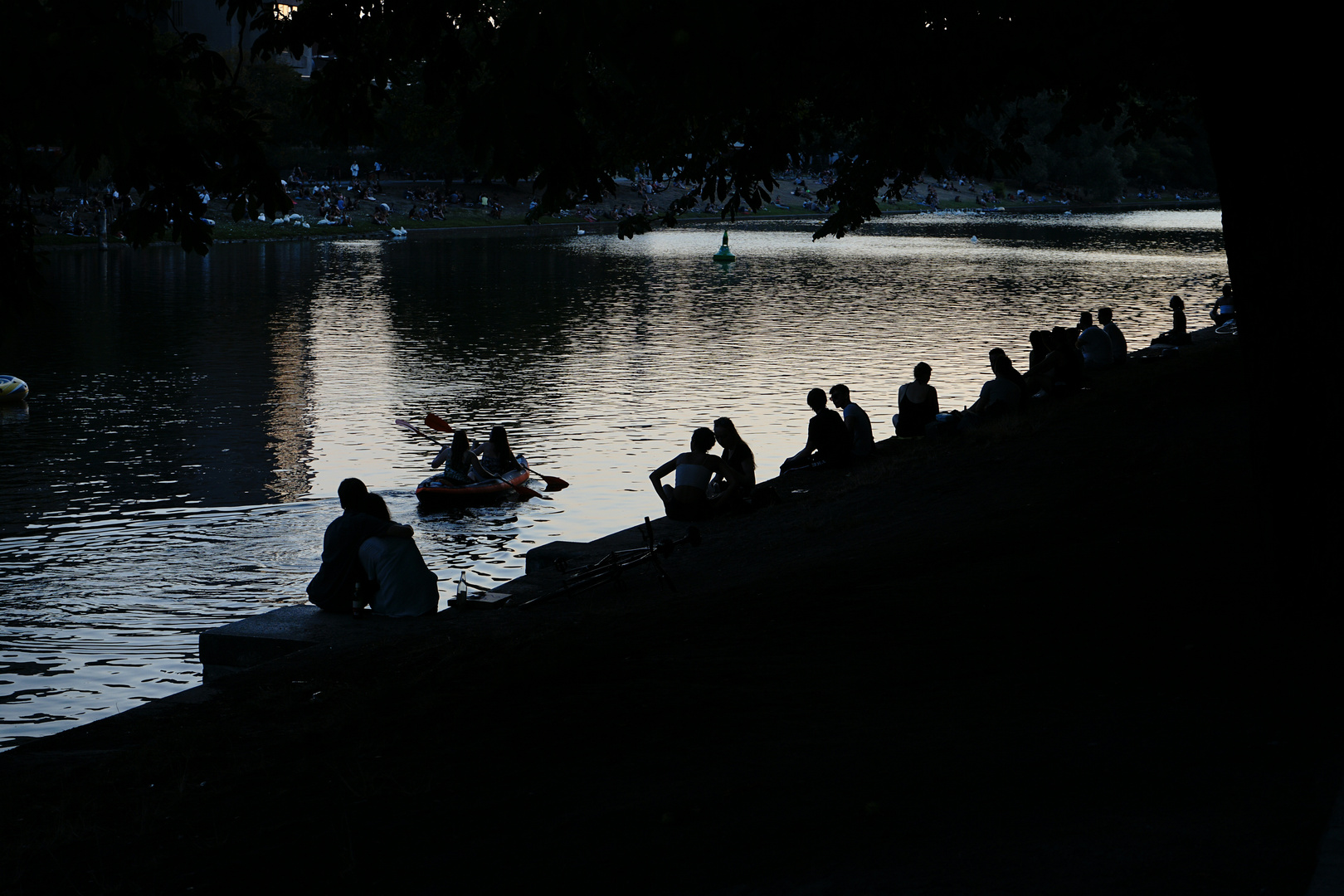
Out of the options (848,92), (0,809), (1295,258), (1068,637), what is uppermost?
(848,92)

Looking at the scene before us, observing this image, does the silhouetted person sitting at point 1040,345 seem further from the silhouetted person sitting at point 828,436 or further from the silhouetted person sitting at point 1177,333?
the silhouetted person sitting at point 1177,333

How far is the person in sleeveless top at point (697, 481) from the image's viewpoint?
15031mm

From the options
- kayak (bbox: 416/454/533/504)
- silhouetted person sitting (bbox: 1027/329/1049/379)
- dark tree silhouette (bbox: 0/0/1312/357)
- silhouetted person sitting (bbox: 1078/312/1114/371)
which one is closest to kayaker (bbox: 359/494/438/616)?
dark tree silhouette (bbox: 0/0/1312/357)

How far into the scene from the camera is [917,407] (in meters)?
19.1

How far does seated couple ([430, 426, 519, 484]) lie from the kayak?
75mm

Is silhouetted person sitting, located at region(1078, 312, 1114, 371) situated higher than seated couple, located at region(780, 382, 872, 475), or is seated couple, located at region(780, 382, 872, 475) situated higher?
silhouetted person sitting, located at region(1078, 312, 1114, 371)

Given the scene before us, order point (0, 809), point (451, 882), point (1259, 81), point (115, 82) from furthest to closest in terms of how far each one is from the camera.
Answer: point (0, 809) → point (1259, 81) → point (115, 82) → point (451, 882)

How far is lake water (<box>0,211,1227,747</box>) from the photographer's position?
47.1 feet

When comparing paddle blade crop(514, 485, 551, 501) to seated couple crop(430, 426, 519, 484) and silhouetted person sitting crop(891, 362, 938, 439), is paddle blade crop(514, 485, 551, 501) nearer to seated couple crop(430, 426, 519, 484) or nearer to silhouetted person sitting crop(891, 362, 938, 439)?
seated couple crop(430, 426, 519, 484)

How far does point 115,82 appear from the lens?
5.70m

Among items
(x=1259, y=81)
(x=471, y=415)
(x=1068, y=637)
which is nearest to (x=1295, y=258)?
(x=1259, y=81)

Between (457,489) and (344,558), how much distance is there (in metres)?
8.10

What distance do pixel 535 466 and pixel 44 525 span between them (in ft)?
23.3

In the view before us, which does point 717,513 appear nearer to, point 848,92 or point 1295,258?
point 848,92
